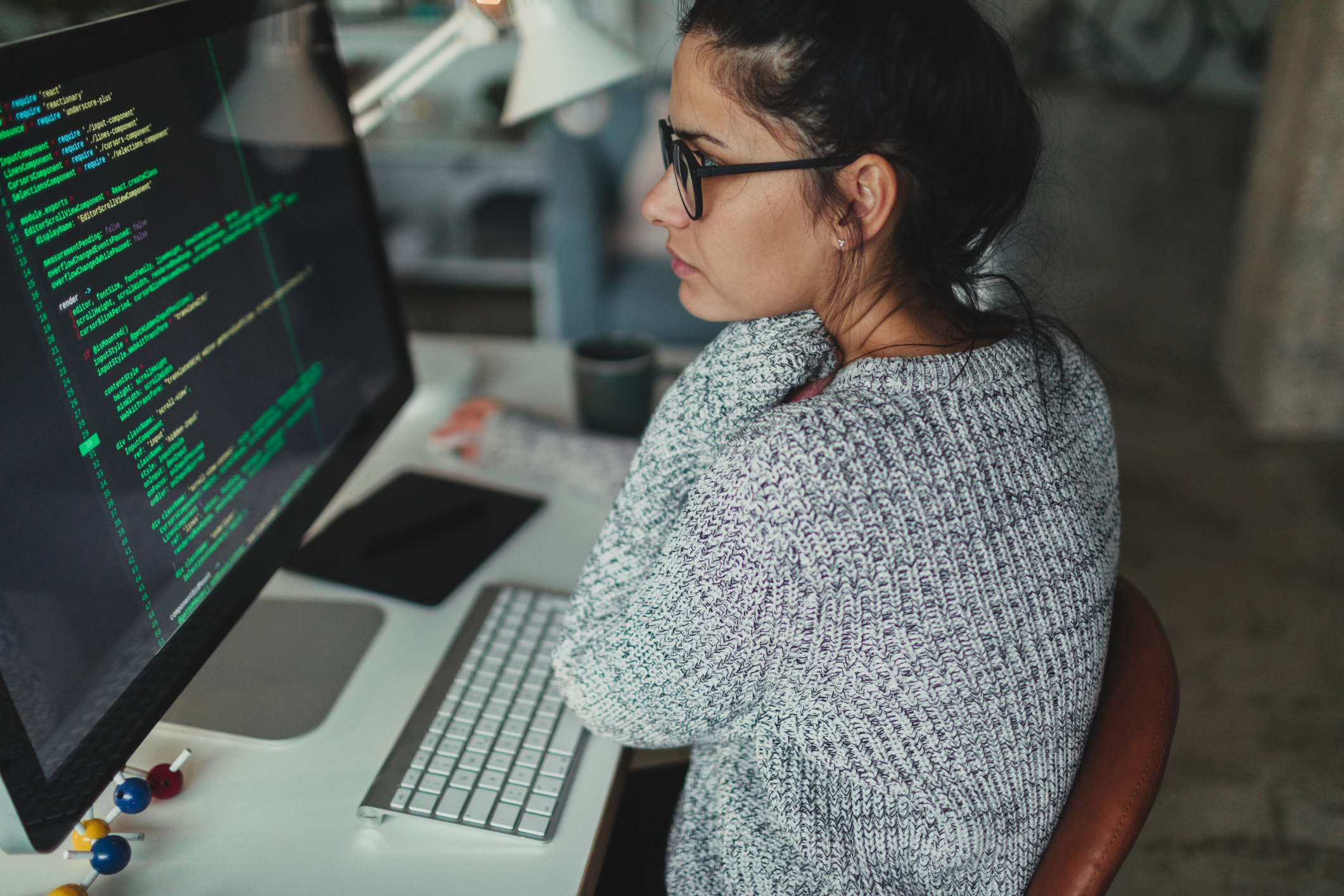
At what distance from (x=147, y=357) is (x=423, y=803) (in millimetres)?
371

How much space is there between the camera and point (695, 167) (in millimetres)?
714

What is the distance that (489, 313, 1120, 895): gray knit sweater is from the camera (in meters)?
0.60

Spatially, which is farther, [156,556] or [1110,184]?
[1110,184]

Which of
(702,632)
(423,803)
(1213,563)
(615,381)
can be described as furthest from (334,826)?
(1213,563)

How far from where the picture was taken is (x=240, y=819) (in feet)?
2.24

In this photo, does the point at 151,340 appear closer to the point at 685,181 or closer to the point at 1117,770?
the point at 685,181

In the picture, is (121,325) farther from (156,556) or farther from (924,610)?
(924,610)

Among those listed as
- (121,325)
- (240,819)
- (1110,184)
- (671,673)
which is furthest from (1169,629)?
(1110,184)

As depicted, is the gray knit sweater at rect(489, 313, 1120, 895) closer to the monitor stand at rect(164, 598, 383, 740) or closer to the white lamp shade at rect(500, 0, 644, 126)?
the monitor stand at rect(164, 598, 383, 740)

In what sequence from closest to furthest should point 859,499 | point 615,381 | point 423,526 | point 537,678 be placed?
point 859,499 → point 537,678 → point 423,526 → point 615,381

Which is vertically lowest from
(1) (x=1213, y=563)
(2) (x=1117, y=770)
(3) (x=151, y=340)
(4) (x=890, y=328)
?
(1) (x=1213, y=563)

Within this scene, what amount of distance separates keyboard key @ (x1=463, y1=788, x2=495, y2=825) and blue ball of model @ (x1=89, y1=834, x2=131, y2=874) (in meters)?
0.23

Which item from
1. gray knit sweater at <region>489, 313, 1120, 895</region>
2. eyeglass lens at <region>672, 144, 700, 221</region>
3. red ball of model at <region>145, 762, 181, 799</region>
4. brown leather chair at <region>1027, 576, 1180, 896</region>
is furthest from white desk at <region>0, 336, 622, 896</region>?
eyeglass lens at <region>672, 144, 700, 221</region>

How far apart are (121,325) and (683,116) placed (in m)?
0.43
